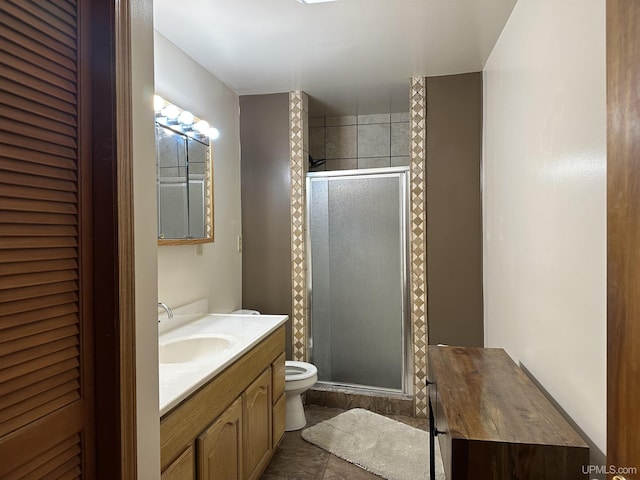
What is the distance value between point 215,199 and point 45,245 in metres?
2.04

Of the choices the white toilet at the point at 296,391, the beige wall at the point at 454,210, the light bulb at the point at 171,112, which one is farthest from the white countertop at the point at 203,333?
the beige wall at the point at 454,210

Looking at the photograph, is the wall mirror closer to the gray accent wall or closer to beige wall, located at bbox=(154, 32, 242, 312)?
beige wall, located at bbox=(154, 32, 242, 312)

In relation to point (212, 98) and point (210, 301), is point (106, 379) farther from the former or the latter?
point (212, 98)

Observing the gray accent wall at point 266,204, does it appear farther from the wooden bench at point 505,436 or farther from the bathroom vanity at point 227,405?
the wooden bench at point 505,436

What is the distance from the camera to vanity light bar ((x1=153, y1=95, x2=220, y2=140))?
84.3 inches

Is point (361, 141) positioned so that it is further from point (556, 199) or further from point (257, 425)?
point (257, 425)

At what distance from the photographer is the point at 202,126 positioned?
2568 mm

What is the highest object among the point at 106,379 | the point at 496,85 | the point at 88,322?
the point at 496,85

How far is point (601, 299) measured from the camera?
3.70 feet

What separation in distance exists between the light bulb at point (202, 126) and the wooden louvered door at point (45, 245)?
163cm

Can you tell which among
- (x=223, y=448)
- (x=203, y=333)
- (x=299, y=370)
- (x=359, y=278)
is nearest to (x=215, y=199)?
(x=203, y=333)

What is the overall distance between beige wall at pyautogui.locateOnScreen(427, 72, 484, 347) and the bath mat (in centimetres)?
68

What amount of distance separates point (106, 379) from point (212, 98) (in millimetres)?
2266

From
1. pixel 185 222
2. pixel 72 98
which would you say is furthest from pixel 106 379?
pixel 185 222
